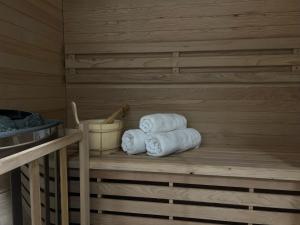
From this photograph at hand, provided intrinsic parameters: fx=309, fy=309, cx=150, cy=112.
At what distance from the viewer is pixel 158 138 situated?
51.5 inches

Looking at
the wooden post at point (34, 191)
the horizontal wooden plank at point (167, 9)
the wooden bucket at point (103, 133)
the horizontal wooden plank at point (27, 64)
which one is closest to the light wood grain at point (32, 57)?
the horizontal wooden plank at point (27, 64)

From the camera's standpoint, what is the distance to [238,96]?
5.05 ft

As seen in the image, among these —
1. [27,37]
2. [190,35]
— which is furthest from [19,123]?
[190,35]

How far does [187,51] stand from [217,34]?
0.17 meters

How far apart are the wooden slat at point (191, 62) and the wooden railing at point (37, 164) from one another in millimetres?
612

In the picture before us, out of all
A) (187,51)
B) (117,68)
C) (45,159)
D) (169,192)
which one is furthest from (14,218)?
(187,51)

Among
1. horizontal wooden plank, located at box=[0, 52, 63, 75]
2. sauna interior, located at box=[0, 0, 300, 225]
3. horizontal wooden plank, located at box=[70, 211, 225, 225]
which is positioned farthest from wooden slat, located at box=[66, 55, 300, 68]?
horizontal wooden plank, located at box=[70, 211, 225, 225]

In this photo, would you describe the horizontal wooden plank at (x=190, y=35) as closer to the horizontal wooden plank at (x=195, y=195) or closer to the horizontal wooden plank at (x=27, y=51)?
the horizontal wooden plank at (x=27, y=51)

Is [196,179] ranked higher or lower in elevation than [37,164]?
lower

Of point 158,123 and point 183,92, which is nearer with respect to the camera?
point 158,123

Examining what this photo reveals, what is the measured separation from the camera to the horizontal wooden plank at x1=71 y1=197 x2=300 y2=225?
1.16m

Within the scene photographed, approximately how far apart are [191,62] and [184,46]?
0.29ft

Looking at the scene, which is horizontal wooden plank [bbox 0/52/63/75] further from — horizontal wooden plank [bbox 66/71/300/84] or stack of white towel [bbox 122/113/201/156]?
stack of white towel [bbox 122/113/201/156]

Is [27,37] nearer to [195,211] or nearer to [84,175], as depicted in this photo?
[84,175]
